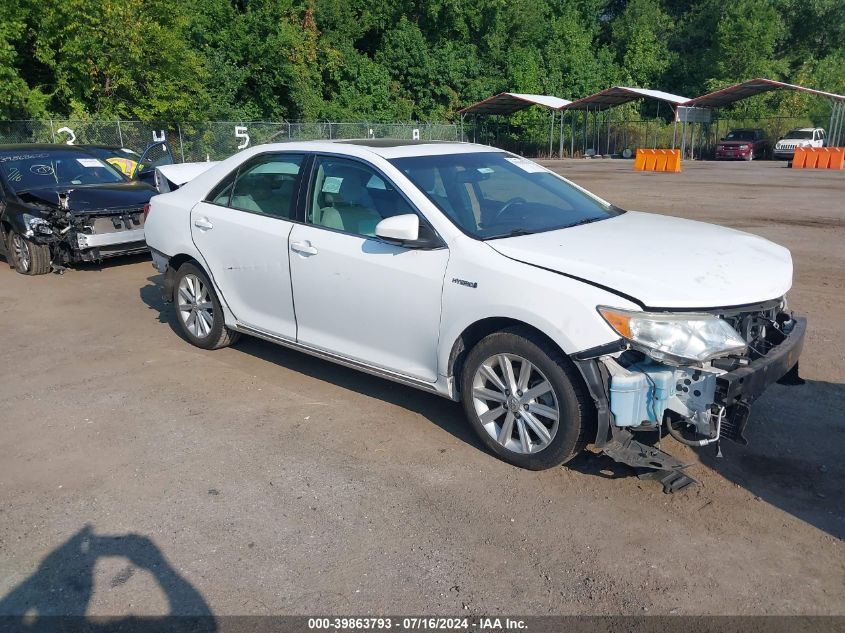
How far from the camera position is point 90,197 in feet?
31.5

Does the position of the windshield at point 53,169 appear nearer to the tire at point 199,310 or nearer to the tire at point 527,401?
the tire at point 199,310

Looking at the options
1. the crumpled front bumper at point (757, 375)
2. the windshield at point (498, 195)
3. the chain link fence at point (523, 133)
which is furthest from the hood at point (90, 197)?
the chain link fence at point (523, 133)

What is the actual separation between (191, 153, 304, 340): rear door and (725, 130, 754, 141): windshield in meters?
41.0

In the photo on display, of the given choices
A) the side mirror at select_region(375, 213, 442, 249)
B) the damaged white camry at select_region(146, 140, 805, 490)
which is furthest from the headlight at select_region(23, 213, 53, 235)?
the side mirror at select_region(375, 213, 442, 249)

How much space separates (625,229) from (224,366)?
132 inches

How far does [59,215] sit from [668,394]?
26.6ft

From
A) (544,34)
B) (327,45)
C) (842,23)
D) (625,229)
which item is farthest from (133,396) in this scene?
(842,23)

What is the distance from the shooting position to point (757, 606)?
3.00 metres

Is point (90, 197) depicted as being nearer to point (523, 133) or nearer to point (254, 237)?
point (254, 237)

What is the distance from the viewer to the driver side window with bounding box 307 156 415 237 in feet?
15.4

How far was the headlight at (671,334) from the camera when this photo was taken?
3590 millimetres

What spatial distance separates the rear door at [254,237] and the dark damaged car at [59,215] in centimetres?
409

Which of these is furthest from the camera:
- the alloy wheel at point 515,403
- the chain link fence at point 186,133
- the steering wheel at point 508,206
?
the chain link fence at point 186,133

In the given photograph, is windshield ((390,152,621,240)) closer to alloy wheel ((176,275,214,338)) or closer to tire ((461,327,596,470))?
tire ((461,327,596,470))
